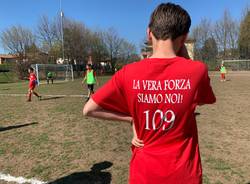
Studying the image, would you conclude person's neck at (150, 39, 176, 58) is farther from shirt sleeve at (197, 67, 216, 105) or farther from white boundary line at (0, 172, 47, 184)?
white boundary line at (0, 172, 47, 184)

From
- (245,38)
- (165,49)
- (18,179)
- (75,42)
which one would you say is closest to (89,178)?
(18,179)

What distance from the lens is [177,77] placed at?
1.80 metres

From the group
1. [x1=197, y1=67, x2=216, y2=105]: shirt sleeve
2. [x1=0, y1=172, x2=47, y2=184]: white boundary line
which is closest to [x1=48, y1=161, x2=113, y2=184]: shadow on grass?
[x1=0, y1=172, x2=47, y2=184]: white boundary line

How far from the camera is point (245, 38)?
74500 millimetres

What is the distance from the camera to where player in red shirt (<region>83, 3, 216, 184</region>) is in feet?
5.93

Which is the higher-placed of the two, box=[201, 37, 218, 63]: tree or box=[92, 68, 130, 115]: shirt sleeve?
box=[201, 37, 218, 63]: tree

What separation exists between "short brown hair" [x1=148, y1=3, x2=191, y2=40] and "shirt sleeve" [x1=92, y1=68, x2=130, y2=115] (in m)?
0.31

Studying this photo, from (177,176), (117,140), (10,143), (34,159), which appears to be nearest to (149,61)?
(177,176)

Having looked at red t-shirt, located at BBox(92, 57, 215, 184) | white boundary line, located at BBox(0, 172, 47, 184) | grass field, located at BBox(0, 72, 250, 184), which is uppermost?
red t-shirt, located at BBox(92, 57, 215, 184)

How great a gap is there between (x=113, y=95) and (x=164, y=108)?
321mm

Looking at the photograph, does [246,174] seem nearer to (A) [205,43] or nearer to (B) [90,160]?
(B) [90,160]

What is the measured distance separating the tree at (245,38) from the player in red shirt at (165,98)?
77.9 m

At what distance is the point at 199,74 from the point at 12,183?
4081 mm

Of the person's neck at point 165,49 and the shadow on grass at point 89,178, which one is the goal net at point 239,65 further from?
the person's neck at point 165,49
